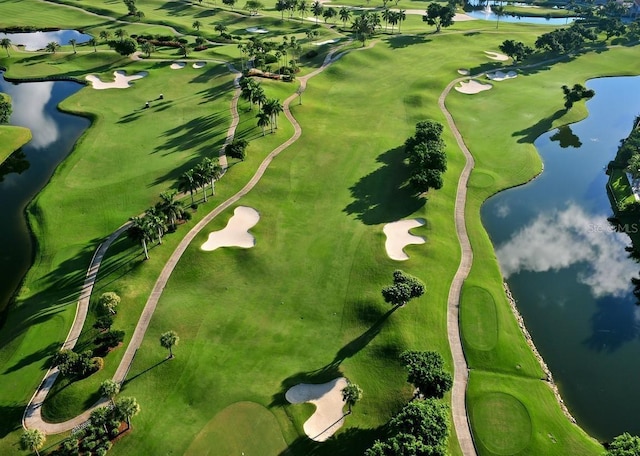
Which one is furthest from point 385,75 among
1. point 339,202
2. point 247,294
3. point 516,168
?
point 247,294

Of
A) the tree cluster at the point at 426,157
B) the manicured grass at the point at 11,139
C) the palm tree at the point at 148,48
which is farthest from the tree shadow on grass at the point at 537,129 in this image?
the manicured grass at the point at 11,139

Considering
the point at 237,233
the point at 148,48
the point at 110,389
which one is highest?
the point at 148,48

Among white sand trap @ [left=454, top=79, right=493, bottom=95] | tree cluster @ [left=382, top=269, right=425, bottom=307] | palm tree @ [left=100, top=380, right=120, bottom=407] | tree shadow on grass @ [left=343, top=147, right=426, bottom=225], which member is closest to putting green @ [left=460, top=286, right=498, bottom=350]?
tree cluster @ [left=382, top=269, right=425, bottom=307]

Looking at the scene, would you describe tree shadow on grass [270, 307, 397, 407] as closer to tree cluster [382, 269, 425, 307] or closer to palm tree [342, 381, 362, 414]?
tree cluster [382, 269, 425, 307]

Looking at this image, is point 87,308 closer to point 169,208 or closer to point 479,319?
point 169,208

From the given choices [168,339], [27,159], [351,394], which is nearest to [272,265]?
[168,339]

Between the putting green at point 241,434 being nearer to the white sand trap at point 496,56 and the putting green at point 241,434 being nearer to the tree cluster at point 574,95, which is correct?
the tree cluster at point 574,95

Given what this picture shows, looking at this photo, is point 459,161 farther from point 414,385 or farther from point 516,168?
point 414,385
